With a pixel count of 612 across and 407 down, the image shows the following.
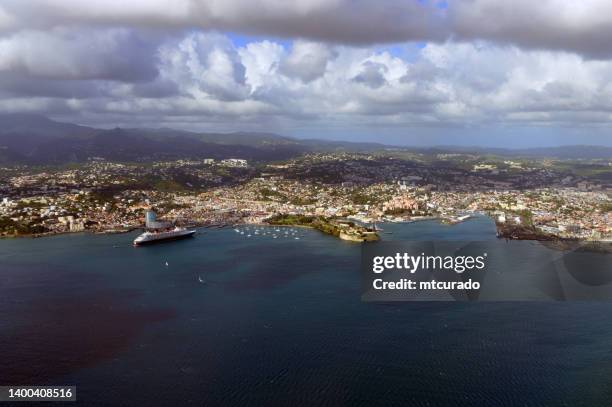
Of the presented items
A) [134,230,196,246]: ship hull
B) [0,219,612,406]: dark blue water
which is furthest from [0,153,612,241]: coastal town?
[0,219,612,406]: dark blue water

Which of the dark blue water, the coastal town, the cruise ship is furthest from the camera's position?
the coastal town

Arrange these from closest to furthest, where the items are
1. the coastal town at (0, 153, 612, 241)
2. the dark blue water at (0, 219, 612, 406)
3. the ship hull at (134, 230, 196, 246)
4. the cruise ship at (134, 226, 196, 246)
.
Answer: the dark blue water at (0, 219, 612, 406) < the ship hull at (134, 230, 196, 246) < the cruise ship at (134, 226, 196, 246) < the coastal town at (0, 153, 612, 241)

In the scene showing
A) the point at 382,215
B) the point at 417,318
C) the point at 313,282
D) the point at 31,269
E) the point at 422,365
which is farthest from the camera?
the point at 382,215


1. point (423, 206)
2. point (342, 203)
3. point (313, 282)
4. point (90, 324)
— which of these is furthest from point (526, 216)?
point (90, 324)

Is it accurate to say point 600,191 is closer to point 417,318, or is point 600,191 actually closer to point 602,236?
point 602,236

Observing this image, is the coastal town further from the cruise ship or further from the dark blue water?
the dark blue water

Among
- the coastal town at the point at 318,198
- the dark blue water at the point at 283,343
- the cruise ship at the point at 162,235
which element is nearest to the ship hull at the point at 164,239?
the cruise ship at the point at 162,235
